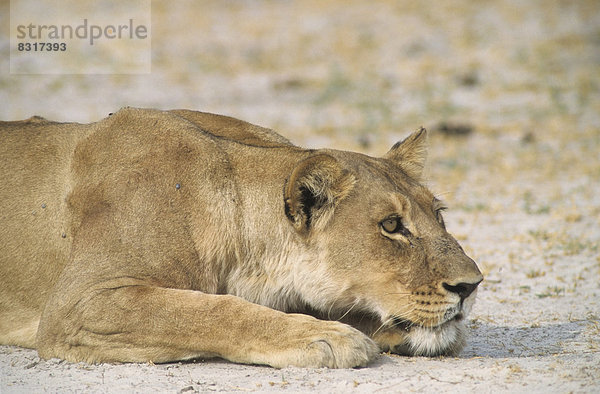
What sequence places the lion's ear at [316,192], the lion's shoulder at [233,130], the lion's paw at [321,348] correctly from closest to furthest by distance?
the lion's paw at [321,348] → the lion's ear at [316,192] → the lion's shoulder at [233,130]

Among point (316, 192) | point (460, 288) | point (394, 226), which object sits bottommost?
point (460, 288)

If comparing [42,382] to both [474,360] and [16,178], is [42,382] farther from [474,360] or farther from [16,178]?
[474,360]

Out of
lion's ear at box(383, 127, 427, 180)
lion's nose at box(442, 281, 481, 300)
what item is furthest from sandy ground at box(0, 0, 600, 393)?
lion's ear at box(383, 127, 427, 180)

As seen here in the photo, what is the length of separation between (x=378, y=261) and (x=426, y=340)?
0.49 m

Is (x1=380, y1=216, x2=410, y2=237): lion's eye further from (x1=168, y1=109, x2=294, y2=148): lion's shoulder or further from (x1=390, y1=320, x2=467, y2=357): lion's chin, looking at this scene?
(x1=168, y1=109, x2=294, y2=148): lion's shoulder

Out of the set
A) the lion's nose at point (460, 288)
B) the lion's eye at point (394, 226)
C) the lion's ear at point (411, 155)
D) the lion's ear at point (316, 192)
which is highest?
the lion's ear at point (411, 155)

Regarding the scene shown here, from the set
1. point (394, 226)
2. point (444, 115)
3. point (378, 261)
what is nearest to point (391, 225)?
point (394, 226)

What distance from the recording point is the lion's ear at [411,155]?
514 cm

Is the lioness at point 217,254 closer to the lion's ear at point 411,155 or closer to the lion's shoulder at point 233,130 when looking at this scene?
the lion's shoulder at point 233,130

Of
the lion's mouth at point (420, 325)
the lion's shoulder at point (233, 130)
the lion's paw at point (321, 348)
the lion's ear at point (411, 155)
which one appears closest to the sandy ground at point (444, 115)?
the lion's paw at point (321, 348)

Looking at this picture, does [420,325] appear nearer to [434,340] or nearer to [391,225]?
[434,340]

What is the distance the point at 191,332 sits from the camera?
407 centimetres

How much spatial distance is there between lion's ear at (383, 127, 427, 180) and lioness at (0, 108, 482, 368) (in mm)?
258

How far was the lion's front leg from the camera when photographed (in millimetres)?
3996
